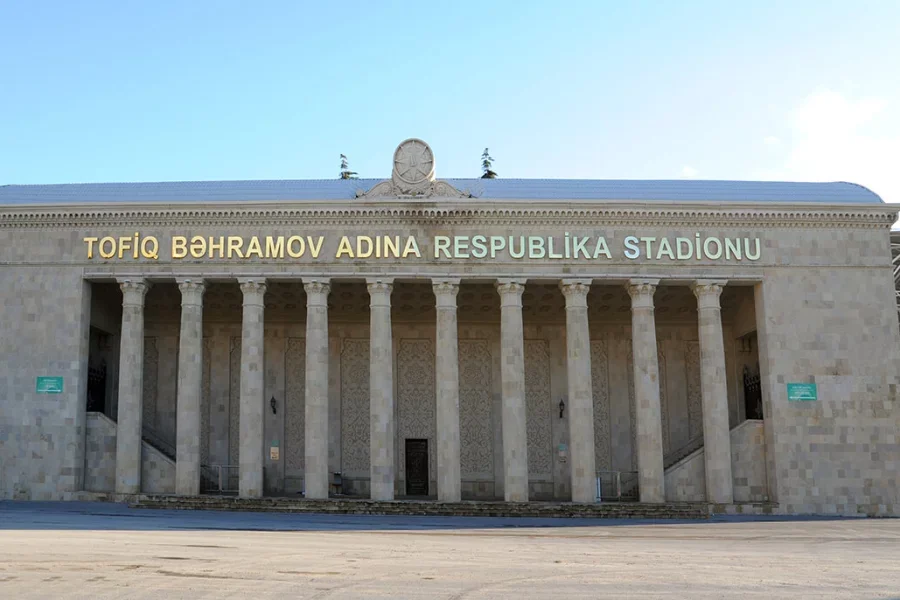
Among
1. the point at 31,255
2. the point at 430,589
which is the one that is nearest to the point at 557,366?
the point at 31,255

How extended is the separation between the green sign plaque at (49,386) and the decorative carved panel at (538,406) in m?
17.5

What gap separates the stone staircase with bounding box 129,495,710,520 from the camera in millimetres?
28656

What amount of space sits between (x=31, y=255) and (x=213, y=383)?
849cm

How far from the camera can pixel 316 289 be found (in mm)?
31234

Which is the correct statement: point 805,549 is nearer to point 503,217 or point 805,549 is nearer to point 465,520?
point 465,520

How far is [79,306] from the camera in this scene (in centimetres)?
3131

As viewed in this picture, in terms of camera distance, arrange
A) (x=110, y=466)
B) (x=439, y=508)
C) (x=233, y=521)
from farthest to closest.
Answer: (x=110, y=466) → (x=439, y=508) → (x=233, y=521)

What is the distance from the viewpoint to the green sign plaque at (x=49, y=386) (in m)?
30.8

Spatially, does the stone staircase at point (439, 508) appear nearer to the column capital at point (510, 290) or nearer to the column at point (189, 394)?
the column at point (189, 394)

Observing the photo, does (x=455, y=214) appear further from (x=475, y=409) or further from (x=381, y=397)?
(x=475, y=409)

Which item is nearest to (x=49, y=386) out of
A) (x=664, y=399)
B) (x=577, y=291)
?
(x=577, y=291)

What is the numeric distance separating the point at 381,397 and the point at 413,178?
783 centimetres

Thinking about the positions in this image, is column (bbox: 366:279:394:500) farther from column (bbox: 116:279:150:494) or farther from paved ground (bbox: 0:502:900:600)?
column (bbox: 116:279:150:494)

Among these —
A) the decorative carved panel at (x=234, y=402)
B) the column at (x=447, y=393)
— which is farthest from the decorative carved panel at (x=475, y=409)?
the decorative carved panel at (x=234, y=402)
